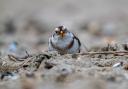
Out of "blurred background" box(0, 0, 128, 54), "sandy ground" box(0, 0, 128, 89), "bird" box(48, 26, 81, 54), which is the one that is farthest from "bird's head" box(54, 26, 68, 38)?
"blurred background" box(0, 0, 128, 54)

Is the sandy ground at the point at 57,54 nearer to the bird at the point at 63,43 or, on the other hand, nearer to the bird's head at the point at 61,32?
the bird at the point at 63,43

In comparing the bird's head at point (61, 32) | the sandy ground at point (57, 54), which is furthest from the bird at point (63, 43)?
the sandy ground at point (57, 54)

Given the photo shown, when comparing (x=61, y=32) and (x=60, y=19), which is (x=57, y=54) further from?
(x=60, y=19)

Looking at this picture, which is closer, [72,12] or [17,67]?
[17,67]

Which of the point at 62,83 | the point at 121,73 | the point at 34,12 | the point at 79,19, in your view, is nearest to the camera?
the point at 62,83

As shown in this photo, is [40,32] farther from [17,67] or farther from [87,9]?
[17,67]

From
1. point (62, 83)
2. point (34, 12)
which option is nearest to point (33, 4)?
point (34, 12)

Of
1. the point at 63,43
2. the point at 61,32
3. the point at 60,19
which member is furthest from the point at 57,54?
the point at 60,19
